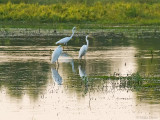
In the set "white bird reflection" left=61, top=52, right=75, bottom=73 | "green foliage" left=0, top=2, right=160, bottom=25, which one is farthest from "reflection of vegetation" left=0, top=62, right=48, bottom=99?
"green foliage" left=0, top=2, right=160, bottom=25

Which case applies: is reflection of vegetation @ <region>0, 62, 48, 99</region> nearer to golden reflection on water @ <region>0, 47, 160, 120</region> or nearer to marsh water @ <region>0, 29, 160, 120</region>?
marsh water @ <region>0, 29, 160, 120</region>

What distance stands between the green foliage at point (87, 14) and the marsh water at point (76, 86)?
61.2 ft

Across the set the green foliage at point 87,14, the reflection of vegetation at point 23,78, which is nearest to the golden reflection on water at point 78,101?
the reflection of vegetation at point 23,78

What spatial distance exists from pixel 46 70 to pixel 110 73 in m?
2.26

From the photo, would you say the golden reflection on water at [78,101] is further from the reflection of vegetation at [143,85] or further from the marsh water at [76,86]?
the reflection of vegetation at [143,85]

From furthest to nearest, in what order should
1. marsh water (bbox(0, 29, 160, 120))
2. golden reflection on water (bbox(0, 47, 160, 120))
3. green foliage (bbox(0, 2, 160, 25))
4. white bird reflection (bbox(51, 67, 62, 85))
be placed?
green foliage (bbox(0, 2, 160, 25))
white bird reflection (bbox(51, 67, 62, 85))
marsh water (bbox(0, 29, 160, 120))
golden reflection on water (bbox(0, 47, 160, 120))

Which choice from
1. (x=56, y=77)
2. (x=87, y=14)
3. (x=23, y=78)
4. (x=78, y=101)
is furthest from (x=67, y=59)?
(x=87, y=14)

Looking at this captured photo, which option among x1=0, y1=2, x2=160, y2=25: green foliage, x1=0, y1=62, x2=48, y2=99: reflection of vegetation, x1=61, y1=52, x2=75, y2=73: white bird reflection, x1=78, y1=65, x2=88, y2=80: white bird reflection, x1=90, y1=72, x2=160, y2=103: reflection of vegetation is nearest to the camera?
x1=90, y1=72, x2=160, y2=103: reflection of vegetation

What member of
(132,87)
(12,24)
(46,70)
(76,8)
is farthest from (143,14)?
(132,87)

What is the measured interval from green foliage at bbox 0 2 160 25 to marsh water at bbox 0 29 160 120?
1866 cm

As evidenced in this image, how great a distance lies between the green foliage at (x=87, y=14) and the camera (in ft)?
148

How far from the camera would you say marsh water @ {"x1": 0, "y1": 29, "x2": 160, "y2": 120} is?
1227 centimetres

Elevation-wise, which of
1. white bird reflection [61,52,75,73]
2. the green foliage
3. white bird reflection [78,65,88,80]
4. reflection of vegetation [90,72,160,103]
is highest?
reflection of vegetation [90,72,160,103]

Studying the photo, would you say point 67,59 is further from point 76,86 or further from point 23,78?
point 76,86
